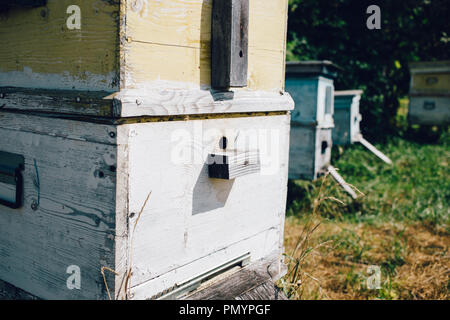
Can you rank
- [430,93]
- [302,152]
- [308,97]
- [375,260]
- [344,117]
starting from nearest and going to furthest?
[375,260] → [308,97] → [302,152] → [344,117] → [430,93]

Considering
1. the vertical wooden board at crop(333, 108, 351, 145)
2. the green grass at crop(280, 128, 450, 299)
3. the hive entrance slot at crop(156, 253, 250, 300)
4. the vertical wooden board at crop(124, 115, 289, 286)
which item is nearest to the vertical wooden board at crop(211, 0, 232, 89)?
the vertical wooden board at crop(124, 115, 289, 286)

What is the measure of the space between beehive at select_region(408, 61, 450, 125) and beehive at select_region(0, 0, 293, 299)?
7.28m

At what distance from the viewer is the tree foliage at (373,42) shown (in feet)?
24.8

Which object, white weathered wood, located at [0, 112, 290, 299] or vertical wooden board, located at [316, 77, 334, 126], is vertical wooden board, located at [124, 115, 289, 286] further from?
vertical wooden board, located at [316, 77, 334, 126]

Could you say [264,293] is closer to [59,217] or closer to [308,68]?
[59,217]

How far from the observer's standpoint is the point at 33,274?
1877mm

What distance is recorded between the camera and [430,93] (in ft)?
27.8

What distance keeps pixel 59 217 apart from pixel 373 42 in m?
7.61

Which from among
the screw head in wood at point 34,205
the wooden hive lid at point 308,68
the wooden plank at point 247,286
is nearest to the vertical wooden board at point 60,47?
the screw head in wood at point 34,205

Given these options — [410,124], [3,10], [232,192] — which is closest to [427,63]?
[410,124]

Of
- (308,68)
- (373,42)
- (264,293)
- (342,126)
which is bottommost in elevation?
(264,293)

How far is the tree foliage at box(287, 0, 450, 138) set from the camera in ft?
24.8

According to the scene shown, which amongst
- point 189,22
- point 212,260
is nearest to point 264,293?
point 212,260
